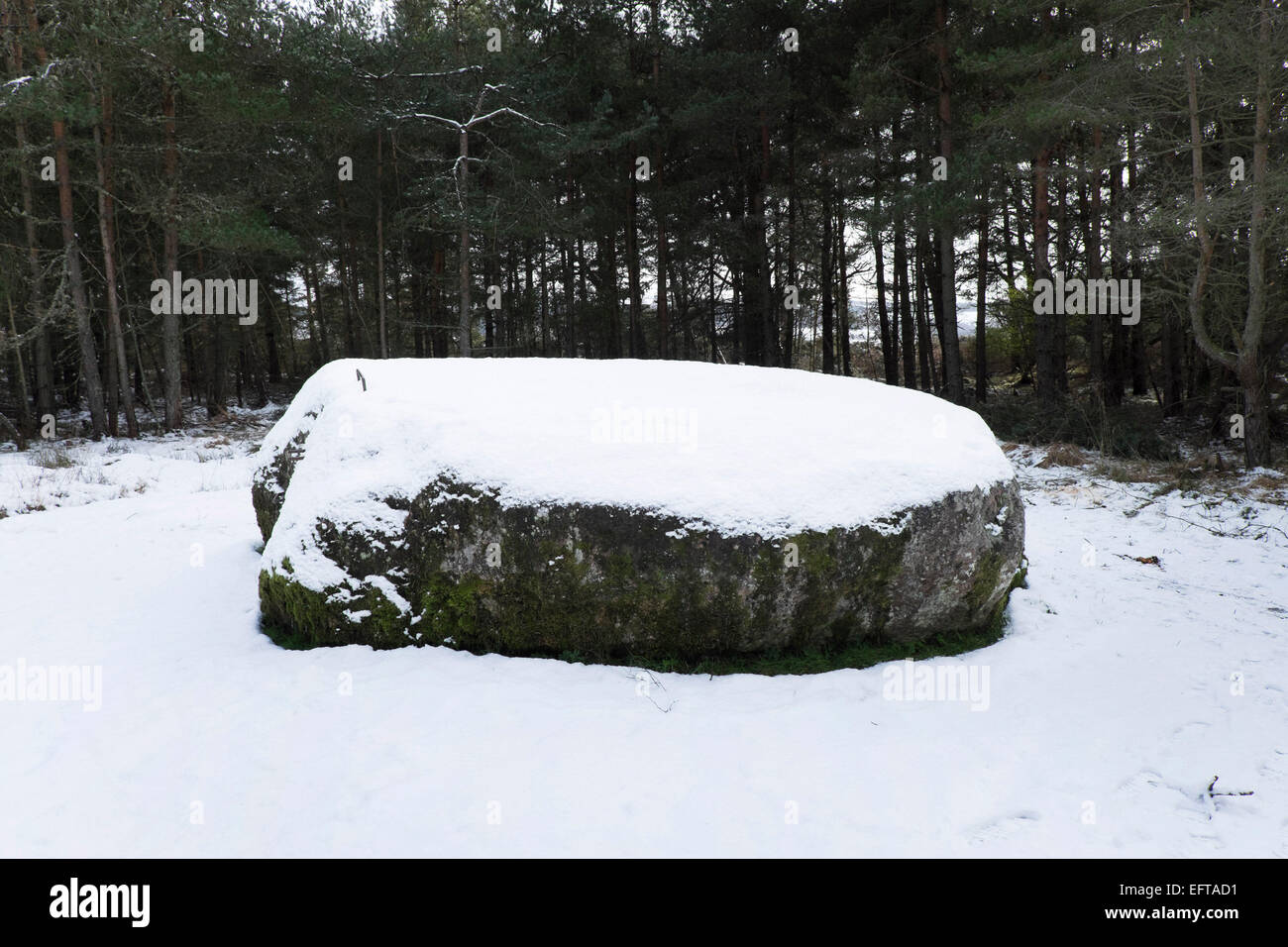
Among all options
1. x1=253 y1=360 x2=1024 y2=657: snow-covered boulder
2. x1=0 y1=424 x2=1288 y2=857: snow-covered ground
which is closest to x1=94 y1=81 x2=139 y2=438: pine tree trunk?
x1=0 y1=424 x2=1288 y2=857: snow-covered ground

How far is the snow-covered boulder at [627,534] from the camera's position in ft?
12.5

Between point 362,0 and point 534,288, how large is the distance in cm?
990

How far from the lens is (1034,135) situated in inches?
416

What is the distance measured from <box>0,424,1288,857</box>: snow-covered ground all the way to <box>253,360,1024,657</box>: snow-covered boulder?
0.28 meters

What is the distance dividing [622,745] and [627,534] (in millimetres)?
1152

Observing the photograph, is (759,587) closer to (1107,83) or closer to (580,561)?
(580,561)

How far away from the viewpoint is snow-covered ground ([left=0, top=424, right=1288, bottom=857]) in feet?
8.43

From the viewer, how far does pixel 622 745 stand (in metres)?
3.12

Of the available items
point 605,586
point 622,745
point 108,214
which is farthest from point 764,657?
point 108,214

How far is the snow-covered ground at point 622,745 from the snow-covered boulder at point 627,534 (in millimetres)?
278

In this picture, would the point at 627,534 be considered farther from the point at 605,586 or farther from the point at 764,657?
the point at 764,657

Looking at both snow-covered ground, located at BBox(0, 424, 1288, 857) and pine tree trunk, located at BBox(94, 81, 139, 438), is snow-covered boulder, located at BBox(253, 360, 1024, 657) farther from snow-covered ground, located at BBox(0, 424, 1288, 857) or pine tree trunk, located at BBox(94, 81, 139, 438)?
pine tree trunk, located at BBox(94, 81, 139, 438)

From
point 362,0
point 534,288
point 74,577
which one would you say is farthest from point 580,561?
point 534,288
